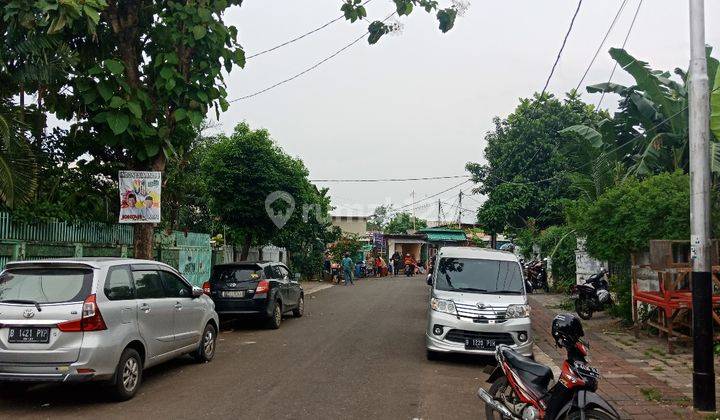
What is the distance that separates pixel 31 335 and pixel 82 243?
585cm

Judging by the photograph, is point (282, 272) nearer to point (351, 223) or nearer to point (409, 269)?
point (409, 269)

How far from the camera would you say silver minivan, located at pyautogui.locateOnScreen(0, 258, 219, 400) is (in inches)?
262

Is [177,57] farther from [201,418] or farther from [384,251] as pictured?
[384,251]

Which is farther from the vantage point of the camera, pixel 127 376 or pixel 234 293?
pixel 234 293

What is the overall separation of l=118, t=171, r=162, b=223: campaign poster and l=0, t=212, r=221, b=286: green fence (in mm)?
1365

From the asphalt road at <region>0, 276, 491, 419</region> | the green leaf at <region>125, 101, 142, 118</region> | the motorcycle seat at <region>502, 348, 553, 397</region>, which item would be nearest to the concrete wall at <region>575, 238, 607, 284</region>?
the asphalt road at <region>0, 276, 491, 419</region>

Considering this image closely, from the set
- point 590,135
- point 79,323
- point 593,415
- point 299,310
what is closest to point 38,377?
point 79,323

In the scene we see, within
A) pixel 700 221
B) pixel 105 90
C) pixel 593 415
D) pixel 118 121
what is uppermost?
pixel 105 90

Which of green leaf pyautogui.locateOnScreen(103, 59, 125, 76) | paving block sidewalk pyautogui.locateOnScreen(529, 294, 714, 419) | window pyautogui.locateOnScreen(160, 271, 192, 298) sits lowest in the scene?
paving block sidewalk pyautogui.locateOnScreen(529, 294, 714, 419)

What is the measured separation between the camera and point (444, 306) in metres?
10.2

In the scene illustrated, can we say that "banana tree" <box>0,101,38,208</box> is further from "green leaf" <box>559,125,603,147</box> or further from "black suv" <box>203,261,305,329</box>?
"green leaf" <box>559,125,603,147</box>

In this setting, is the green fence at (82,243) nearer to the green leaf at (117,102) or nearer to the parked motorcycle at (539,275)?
the green leaf at (117,102)

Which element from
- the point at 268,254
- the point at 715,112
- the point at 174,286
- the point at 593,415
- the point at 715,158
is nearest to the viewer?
the point at 593,415

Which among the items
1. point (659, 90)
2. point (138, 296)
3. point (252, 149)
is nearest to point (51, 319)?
point (138, 296)
